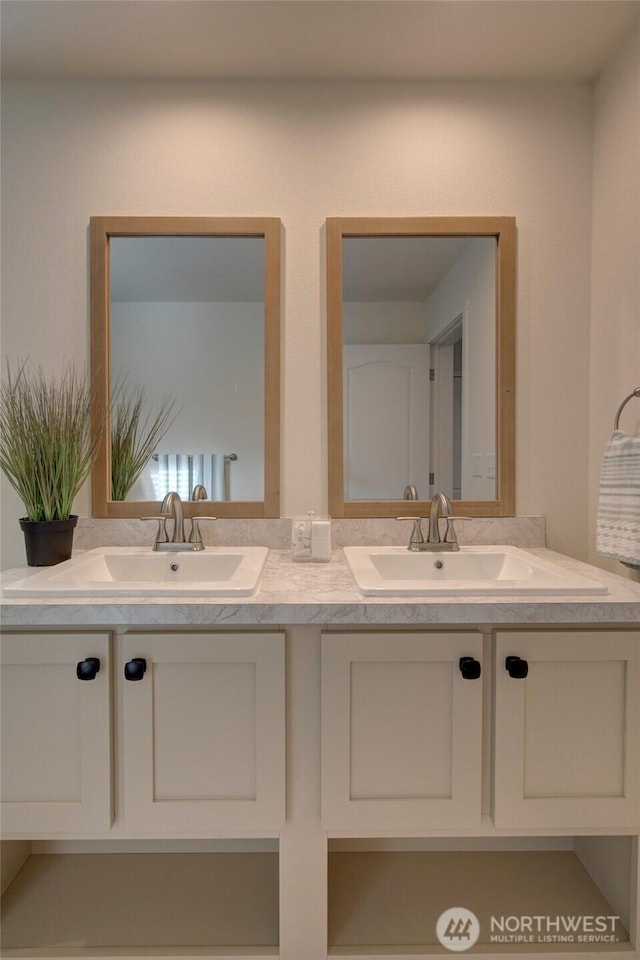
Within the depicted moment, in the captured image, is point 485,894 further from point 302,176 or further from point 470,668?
point 302,176

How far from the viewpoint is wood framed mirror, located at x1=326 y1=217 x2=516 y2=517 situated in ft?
5.73

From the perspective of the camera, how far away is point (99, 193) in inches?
69.1

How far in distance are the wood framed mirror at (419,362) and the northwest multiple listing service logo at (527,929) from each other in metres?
1.03

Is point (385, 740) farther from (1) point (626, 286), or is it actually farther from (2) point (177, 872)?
(1) point (626, 286)

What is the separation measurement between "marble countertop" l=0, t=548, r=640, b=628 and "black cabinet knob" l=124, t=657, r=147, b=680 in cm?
8

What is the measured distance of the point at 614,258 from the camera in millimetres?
1644

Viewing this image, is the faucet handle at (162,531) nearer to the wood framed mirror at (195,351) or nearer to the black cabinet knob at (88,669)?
the wood framed mirror at (195,351)

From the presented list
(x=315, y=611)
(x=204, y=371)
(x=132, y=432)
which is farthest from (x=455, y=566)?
(x=132, y=432)

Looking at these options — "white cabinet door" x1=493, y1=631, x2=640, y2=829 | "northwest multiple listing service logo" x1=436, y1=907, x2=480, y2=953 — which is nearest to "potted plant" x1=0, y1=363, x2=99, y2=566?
"white cabinet door" x1=493, y1=631, x2=640, y2=829

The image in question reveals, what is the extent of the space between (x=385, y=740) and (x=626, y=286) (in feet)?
4.36

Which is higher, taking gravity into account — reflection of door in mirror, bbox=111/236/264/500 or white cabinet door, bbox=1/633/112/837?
reflection of door in mirror, bbox=111/236/264/500

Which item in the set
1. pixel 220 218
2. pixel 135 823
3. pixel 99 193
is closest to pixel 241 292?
pixel 220 218

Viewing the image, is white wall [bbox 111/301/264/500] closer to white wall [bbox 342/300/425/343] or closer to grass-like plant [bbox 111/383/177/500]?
grass-like plant [bbox 111/383/177/500]

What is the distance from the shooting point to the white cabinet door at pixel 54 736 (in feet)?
3.92
